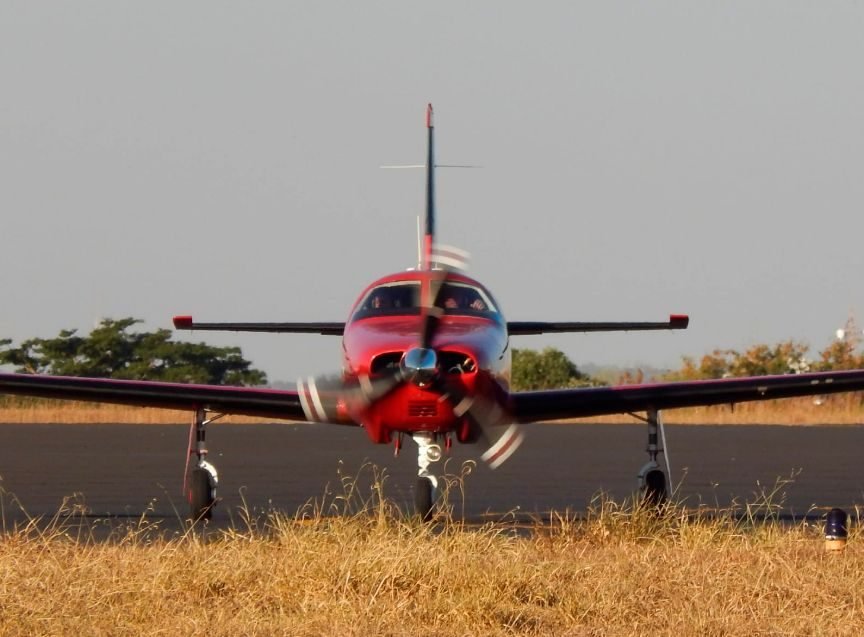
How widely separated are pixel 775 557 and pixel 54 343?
5361cm

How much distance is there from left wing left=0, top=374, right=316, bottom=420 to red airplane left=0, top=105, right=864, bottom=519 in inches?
0.5

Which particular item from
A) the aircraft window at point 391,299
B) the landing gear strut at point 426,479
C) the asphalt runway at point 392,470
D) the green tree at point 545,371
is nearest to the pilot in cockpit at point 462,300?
the aircraft window at point 391,299

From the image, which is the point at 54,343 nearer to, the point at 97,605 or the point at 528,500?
the point at 528,500

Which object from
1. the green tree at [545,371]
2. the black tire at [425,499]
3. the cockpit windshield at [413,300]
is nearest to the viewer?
the black tire at [425,499]

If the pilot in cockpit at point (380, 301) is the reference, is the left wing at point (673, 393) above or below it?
below

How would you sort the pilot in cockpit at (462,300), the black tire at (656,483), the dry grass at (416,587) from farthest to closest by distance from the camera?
1. the black tire at (656,483)
2. the pilot in cockpit at (462,300)
3. the dry grass at (416,587)

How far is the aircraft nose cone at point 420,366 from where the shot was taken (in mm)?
12078

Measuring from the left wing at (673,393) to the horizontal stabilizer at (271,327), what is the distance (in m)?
3.00

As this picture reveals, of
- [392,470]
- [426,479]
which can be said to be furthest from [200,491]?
[392,470]

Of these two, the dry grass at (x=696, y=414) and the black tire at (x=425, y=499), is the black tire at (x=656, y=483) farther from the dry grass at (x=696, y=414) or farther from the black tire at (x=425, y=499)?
the dry grass at (x=696, y=414)

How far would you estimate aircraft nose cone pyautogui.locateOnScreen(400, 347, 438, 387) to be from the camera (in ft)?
39.6

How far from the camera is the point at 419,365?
12.1 meters

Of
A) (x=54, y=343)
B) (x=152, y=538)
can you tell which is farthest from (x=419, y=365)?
(x=54, y=343)

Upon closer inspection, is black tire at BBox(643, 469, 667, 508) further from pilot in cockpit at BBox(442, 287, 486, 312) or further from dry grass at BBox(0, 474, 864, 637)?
dry grass at BBox(0, 474, 864, 637)
